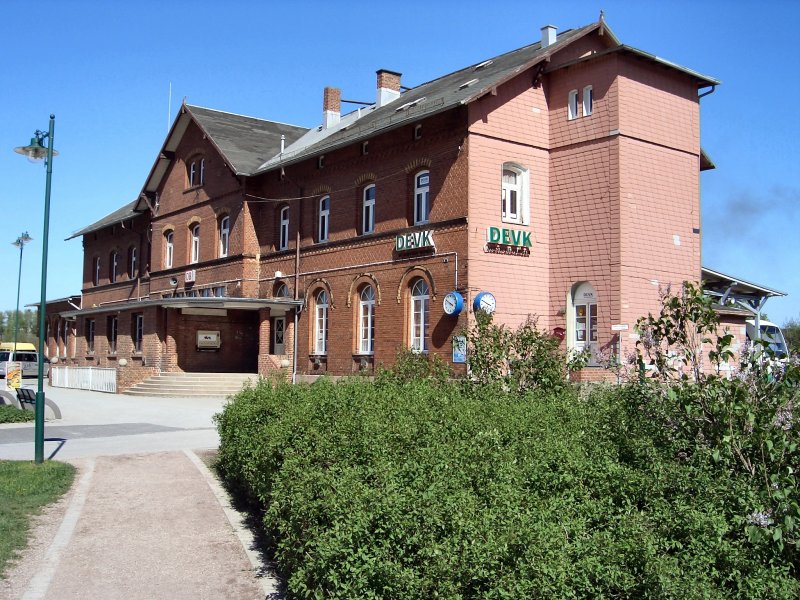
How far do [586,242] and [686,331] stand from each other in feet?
52.4

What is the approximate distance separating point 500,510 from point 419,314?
749 inches

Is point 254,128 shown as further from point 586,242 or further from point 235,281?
point 586,242

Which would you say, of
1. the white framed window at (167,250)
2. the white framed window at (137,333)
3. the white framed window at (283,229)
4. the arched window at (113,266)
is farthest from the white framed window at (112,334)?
the white framed window at (283,229)

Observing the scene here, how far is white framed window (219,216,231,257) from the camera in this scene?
109 ft

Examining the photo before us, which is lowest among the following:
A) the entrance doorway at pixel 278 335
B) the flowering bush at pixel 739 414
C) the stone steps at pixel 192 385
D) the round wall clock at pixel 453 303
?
the stone steps at pixel 192 385

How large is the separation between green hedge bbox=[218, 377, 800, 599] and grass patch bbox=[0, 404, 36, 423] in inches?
516

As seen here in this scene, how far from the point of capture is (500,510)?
16.0 feet

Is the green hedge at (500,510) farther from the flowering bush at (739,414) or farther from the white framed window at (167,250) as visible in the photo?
the white framed window at (167,250)

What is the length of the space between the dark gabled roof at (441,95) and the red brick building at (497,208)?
101 mm

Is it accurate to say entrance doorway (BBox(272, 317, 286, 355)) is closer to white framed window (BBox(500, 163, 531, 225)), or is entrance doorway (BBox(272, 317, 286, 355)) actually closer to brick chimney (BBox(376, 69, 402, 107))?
brick chimney (BBox(376, 69, 402, 107))

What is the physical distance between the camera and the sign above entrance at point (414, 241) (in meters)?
23.0

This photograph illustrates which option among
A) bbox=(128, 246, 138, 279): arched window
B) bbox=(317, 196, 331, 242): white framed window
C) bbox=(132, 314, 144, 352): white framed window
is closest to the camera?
bbox=(317, 196, 331, 242): white framed window

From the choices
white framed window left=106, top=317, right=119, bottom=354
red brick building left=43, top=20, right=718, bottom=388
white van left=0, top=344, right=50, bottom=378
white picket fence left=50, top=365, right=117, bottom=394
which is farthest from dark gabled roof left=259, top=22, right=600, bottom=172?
white van left=0, top=344, right=50, bottom=378

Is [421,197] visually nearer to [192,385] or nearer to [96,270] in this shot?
[192,385]
